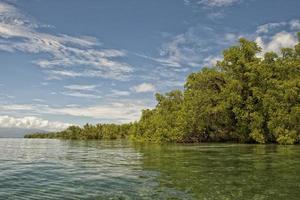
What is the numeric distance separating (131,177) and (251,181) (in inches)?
212

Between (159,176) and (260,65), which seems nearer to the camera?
(159,176)

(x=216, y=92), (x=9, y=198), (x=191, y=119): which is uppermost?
(x=216, y=92)

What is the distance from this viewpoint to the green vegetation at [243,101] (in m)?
57.8

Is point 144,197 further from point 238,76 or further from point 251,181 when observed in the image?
point 238,76

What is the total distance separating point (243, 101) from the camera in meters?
64.6

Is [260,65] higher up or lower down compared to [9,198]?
higher up

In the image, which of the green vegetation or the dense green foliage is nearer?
the green vegetation

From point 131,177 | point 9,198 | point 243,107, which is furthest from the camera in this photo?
point 243,107

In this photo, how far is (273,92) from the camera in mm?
59219

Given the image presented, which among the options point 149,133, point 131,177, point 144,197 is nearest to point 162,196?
point 144,197

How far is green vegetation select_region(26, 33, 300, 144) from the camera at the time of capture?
57.8m

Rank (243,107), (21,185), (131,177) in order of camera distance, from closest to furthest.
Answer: (21,185) → (131,177) → (243,107)

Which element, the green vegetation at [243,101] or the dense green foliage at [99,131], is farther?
the dense green foliage at [99,131]

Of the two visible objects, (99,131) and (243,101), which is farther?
(99,131)
